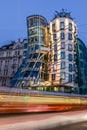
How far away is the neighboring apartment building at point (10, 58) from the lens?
253 centimetres

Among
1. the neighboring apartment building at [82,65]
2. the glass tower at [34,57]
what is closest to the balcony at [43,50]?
the glass tower at [34,57]

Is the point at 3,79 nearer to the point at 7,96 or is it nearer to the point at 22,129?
the point at 7,96

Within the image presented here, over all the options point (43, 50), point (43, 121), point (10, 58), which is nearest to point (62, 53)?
point (43, 50)

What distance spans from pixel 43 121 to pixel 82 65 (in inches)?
35.2

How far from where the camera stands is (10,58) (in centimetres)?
257

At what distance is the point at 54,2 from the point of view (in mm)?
3100

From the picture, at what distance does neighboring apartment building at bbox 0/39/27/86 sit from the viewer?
99.7 inches

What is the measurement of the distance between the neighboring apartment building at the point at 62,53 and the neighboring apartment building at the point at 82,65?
0.08 metres

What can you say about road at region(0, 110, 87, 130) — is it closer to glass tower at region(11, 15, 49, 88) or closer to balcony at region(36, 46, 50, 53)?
glass tower at region(11, 15, 49, 88)

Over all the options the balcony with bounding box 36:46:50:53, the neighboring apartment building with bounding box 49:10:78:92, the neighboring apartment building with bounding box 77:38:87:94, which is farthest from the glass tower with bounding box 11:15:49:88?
the neighboring apartment building with bounding box 77:38:87:94

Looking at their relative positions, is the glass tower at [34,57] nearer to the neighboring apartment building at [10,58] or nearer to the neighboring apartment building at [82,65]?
the neighboring apartment building at [10,58]

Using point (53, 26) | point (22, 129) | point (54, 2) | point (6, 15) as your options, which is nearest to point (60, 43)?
point (53, 26)

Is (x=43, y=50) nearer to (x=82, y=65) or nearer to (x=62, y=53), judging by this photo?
(x=62, y=53)

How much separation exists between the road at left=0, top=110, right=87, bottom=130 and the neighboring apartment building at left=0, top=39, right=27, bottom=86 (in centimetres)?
31
